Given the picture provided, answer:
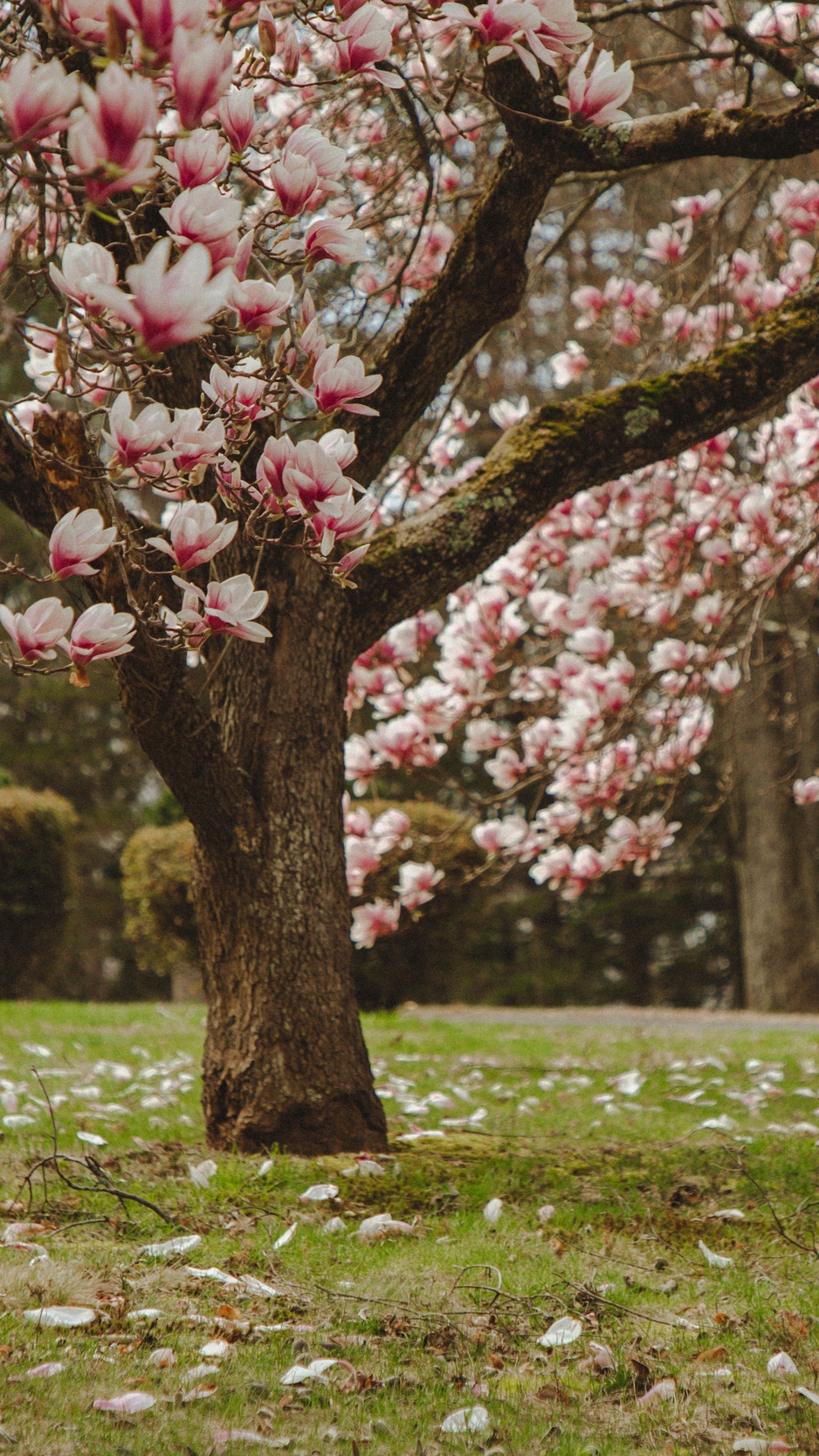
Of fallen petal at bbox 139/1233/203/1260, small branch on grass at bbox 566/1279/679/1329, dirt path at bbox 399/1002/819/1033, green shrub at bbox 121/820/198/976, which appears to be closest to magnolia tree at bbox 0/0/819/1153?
fallen petal at bbox 139/1233/203/1260

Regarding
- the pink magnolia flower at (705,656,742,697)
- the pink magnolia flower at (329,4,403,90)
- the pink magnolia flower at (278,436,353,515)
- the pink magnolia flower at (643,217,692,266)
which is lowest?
the pink magnolia flower at (278,436,353,515)

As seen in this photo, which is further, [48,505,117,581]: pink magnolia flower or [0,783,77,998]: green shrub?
[0,783,77,998]: green shrub

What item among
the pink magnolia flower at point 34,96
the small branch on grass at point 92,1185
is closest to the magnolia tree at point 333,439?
the pink magnolia flower at point 34,96

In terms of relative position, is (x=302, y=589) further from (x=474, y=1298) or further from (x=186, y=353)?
(x=474, y=1298)

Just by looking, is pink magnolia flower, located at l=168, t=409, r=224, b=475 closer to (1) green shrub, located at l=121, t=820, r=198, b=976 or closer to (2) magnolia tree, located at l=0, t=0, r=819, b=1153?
(2) magnolia tree, located at l=0, t=0, r=819, b=1153

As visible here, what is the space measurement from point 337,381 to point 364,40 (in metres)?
0.51

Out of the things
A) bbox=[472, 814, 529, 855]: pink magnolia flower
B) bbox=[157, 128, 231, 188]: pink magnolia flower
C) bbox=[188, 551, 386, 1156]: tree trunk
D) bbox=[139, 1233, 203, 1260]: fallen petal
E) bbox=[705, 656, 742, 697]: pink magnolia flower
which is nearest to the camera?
bbox=[157, 128, 231, 188]: pink magnolia flower

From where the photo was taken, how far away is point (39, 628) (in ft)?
5.13

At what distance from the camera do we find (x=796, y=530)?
4.87 meters

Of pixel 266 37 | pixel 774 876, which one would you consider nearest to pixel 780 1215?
pixel 266 37

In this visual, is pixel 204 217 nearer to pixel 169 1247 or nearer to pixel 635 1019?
pixel 169 1247

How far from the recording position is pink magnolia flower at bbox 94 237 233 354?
1.07 m

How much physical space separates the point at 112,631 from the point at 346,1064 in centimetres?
158

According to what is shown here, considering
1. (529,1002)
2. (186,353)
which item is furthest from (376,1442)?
(529,1002)
